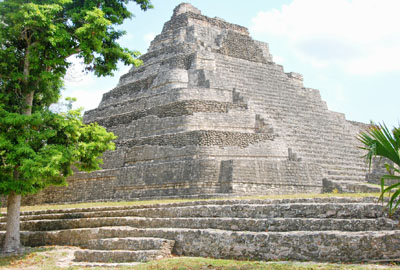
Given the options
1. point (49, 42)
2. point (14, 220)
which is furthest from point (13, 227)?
point (49, 42)

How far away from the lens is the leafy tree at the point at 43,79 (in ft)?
35.3

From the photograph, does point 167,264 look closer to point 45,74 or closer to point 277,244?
point 277,244

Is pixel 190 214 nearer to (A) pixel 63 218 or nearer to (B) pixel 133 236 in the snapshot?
(B) pixel 133 236

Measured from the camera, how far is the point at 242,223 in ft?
30.4

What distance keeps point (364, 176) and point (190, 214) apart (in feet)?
32.0

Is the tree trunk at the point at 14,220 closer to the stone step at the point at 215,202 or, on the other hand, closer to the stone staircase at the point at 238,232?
the stone staircase at the point at 238,232

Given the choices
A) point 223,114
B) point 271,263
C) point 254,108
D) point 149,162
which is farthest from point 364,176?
point 271,263

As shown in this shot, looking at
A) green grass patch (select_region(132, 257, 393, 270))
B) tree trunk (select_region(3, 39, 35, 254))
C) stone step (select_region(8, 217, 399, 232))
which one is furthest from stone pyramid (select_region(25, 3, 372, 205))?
green grass patch (select_region(132, 257, 393, 270))

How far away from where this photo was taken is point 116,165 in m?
17.2

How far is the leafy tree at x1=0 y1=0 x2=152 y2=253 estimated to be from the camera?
1075 cm

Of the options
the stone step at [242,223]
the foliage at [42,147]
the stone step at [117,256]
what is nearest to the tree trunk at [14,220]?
the foliage at [42,147]

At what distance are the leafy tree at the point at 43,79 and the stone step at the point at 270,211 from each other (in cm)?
234

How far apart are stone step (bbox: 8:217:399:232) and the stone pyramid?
2940mm

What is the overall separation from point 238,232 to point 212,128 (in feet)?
24.7
